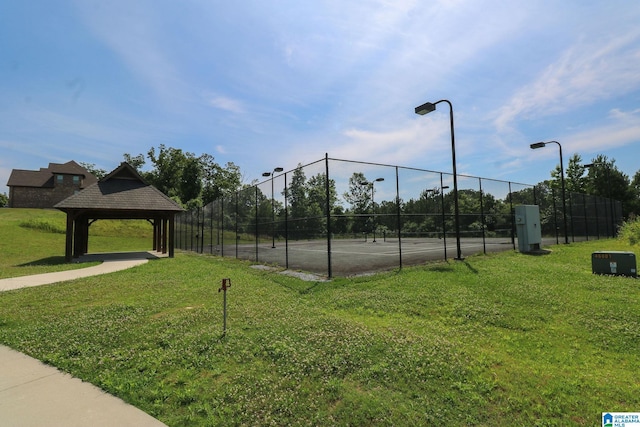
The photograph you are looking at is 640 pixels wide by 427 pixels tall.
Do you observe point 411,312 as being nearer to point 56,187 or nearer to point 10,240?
point 10,240

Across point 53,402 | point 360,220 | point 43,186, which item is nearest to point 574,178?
point 360,220

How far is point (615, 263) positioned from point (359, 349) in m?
8.68

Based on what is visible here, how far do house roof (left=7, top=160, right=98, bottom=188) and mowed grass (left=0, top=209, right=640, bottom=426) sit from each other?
193 ft

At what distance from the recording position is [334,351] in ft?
13.0

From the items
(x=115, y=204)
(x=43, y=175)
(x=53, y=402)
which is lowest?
(x=53, y=402)

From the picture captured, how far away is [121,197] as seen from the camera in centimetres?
1862

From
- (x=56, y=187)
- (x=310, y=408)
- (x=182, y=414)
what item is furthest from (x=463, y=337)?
(x=56, y=187)

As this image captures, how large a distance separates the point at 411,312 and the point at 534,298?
273 cm

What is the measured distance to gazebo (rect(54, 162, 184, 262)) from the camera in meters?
16.8

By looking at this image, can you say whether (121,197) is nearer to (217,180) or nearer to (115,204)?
(115,204)

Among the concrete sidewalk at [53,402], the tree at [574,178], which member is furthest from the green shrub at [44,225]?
the tree at [574,178]

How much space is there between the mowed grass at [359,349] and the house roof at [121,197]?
35.2 feet

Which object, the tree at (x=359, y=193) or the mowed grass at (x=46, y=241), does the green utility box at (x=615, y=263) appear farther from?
the mowed grass at (x=46, y=241)

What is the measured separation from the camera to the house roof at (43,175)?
168 feet
